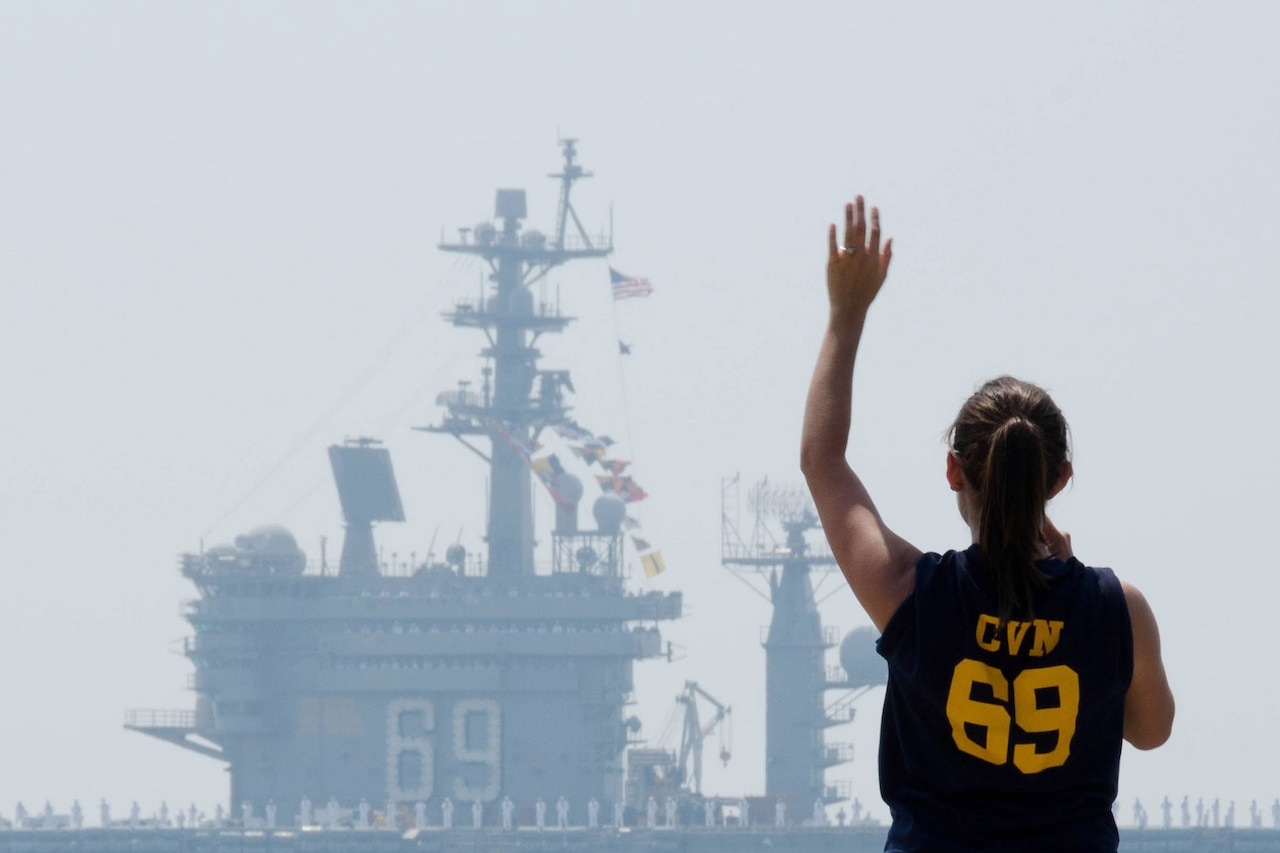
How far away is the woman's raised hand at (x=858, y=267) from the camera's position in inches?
179

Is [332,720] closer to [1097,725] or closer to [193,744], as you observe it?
[193,744]

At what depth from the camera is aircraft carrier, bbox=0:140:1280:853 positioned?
88312 mm

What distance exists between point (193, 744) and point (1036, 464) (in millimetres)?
87639

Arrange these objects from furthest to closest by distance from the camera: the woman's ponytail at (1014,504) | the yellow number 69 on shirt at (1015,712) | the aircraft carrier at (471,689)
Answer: the aircraft carrier at (471,689) → the woman's ponytail at (1014,504) → the yellow number 69 on shirt at (1015,712)

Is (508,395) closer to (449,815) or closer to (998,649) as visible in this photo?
(449,815)

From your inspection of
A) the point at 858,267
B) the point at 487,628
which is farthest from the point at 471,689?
the point at 858,267

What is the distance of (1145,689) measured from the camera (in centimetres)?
441

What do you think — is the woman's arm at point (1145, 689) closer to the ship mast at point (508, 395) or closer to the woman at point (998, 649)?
the woman at point (998, 649)

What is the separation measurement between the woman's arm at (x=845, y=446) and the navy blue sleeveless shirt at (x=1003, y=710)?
0.05 meters

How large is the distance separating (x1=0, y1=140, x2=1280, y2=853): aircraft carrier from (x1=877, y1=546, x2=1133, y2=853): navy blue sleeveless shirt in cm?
8333

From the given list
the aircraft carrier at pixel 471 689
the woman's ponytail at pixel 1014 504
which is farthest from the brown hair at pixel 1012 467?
the aircraft carrier at pixel 471 689

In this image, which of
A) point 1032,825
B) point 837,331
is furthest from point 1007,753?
point 837,331

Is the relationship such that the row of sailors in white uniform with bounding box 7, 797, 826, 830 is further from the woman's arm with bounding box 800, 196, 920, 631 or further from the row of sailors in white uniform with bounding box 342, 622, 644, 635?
the woman's arm with bounding box 800, 196, 920, 631

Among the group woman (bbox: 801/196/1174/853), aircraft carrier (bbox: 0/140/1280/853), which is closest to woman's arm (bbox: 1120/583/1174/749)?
woman (bbox: 801/196/1174/853)
